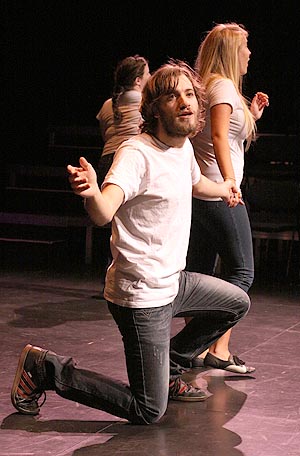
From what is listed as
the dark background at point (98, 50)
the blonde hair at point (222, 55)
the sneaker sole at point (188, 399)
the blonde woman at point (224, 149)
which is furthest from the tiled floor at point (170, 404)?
the dark background at point (98, 50)

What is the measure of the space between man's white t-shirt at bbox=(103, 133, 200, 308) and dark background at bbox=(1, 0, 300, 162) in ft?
18.5

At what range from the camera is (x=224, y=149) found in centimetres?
382

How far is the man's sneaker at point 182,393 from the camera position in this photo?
360 cm

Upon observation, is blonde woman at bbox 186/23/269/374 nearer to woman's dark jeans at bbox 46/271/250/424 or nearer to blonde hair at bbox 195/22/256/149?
blonde hair at bbox 195/22/256/149

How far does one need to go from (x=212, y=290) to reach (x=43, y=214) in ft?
16.1

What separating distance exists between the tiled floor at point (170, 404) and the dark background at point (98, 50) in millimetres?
3334

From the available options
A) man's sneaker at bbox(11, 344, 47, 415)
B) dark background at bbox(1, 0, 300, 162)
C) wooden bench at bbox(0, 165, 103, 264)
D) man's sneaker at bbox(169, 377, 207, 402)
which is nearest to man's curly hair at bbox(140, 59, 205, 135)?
man's sneaker at bbox(11, 344, 47, 415)

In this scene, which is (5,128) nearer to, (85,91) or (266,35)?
(85,91)

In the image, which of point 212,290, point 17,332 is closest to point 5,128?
point 17,332

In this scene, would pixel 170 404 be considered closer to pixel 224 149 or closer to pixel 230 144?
pixel 224 149

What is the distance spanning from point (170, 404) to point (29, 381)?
521 mm

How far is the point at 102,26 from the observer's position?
8938 millimetres

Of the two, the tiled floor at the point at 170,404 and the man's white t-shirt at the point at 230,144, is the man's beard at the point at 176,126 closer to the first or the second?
the man's white t-shirt at the point at 230,144

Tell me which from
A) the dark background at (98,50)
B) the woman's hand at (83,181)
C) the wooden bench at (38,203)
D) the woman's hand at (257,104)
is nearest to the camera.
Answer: the woman's hand at (83,181)
